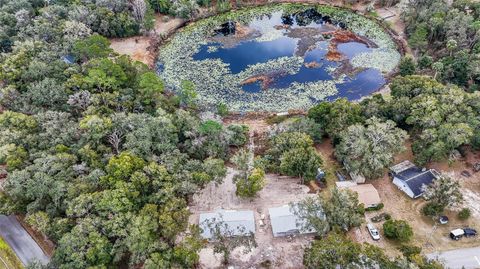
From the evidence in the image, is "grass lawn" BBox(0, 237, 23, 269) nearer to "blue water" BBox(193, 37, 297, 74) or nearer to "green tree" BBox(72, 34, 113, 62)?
"green tree" BBox(72, 34, 113, 62)

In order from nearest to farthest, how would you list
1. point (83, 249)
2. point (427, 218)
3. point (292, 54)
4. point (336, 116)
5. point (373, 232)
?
point (83, 249) → point (373, 232) → point (427, 218) → point (336, 116) → point (292, 54)

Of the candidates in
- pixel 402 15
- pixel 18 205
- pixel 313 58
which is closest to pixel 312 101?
pixel 313 58

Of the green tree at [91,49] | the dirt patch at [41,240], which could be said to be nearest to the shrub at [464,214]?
the dirt patch at [41,240]

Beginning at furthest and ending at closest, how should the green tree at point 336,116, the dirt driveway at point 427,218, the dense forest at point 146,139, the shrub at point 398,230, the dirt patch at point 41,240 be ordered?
the green tree at point 336,116 < the dirt patch at point 41,240 < the dirt driveway at point 427,218 < the shrub at point 398,230 < the dense forest at point 146,139

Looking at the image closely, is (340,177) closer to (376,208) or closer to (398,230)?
(376,208)

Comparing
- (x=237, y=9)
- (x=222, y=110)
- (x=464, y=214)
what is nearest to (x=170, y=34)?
(x=237, y=9)

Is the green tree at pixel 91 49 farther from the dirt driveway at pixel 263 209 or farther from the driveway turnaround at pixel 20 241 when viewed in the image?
the dirt driveway at pixel 263 209

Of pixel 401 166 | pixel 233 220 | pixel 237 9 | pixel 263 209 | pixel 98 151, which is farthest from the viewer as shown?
pixel 237 9
